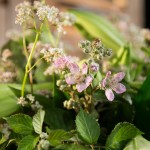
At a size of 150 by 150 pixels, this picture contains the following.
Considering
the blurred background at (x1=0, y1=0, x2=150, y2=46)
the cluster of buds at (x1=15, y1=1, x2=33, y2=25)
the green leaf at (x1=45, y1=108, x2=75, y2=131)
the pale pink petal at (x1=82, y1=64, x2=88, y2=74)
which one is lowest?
the blurred background at (x1=0, y1=0, x2=150, y2=46)

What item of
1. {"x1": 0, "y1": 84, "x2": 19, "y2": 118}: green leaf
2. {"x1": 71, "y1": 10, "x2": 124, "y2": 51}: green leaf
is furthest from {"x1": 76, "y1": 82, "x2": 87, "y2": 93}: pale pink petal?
{"x1": 71, "y1": 10, "x2": 124, "y2": 51}: green leaf

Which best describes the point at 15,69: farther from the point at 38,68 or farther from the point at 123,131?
the point at 123,131

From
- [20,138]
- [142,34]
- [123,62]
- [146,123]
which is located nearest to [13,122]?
[20,138]

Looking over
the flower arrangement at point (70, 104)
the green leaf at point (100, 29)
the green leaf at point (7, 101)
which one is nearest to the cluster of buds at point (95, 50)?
the flower arrangement at point (70, 104)

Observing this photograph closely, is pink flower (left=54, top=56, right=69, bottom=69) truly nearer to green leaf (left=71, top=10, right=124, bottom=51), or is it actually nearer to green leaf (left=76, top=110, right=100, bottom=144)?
green leaf (left=76, top=110, right=100, bottom=144)

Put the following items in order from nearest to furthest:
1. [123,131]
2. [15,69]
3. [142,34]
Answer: [123,131]
[15,69]
[142,34]

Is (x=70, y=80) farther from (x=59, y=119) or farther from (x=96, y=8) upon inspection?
(x=96, y=8)

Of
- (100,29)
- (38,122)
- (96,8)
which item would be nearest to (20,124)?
(38,122)
